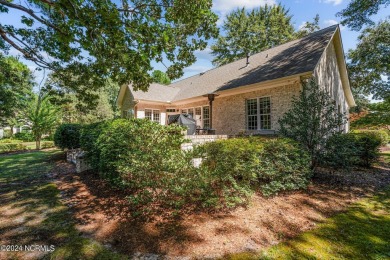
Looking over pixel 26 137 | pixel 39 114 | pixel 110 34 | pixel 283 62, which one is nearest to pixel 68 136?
pixel 39 114

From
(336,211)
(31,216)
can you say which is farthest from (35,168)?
(336,211)

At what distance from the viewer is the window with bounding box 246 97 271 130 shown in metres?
10.4

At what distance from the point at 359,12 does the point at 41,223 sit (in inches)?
621

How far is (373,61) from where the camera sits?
545 inches

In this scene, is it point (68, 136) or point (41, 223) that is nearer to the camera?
point (41, 223)

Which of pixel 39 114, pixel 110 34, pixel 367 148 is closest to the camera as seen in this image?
pixel 110 34

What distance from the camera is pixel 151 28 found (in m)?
5.19

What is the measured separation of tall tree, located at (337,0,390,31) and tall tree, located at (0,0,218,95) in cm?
921

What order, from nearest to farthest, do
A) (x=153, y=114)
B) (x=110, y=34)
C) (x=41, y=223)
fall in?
(x=41, y=223)
(x=110, y=34)
(x=153, y=114)

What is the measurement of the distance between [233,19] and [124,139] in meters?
31.3

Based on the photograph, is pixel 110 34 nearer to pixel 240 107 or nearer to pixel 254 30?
pixel 240 107

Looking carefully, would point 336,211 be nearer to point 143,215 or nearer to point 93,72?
point 143,215

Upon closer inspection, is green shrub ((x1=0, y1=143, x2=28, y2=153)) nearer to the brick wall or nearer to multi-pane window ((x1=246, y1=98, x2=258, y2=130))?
the brick wall

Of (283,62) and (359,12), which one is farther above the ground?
(359,12)
